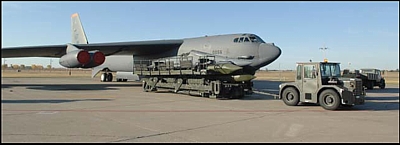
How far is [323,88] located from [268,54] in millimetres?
6047

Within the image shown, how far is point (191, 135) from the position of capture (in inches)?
271

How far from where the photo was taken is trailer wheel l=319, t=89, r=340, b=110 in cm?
1161

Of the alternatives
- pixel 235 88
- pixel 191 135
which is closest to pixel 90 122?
pixel 191 135

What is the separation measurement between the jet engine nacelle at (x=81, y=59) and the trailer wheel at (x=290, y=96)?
1121cm

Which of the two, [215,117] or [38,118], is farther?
[215,117]

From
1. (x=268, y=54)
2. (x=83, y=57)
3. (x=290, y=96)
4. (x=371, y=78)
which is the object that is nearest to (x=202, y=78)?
(x=268, y=54)

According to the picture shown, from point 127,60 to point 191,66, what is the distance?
10.0 meters

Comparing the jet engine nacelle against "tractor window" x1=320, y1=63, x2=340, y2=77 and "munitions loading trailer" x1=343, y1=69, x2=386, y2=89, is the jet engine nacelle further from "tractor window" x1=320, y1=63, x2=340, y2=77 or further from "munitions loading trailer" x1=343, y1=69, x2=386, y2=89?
"munitions loading trailer" x1=343, y1=69, x2=386, y2=89

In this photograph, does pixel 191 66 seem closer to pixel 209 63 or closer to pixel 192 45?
pixel 209 63

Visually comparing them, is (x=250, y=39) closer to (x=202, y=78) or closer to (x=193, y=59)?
(x=193, y=59)

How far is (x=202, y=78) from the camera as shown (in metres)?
16.9

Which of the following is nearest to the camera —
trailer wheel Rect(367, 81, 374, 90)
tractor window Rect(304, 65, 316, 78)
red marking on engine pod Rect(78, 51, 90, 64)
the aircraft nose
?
tractor window Rect(304, 65, 316, 78)

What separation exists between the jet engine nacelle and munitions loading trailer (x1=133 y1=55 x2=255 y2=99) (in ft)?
10.6

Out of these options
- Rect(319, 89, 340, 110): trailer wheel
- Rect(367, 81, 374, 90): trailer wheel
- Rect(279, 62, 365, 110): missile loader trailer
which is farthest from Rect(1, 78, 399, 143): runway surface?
Rect(367, 81, 374, 90): trailer wheel
